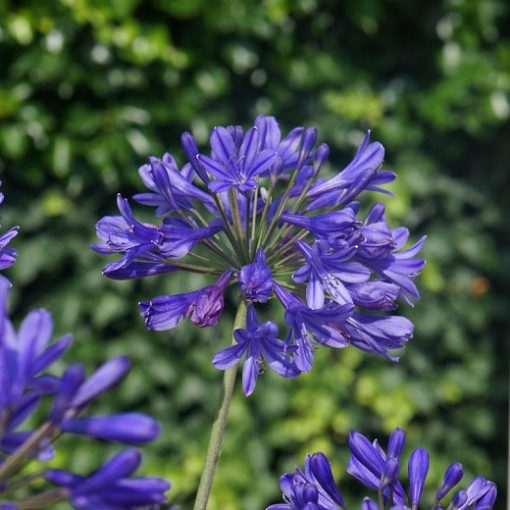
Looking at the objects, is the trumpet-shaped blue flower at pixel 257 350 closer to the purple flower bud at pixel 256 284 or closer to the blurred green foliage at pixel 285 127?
the purple flower bud at pixel 256 284

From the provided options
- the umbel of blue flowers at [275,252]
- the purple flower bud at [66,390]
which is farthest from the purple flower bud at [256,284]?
the purple flower bud at [66,390]

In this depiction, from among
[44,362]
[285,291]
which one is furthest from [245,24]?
[44,362]

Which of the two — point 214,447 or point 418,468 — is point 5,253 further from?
point 418,468

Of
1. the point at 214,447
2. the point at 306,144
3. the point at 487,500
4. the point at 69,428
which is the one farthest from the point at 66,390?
the point at 306,144

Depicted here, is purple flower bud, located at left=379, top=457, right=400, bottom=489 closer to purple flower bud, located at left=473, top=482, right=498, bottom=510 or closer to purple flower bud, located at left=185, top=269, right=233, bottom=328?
purple flower bud, located at left=473, top=482, right=498, bottom=510

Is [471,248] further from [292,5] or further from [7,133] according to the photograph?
[7,133]
